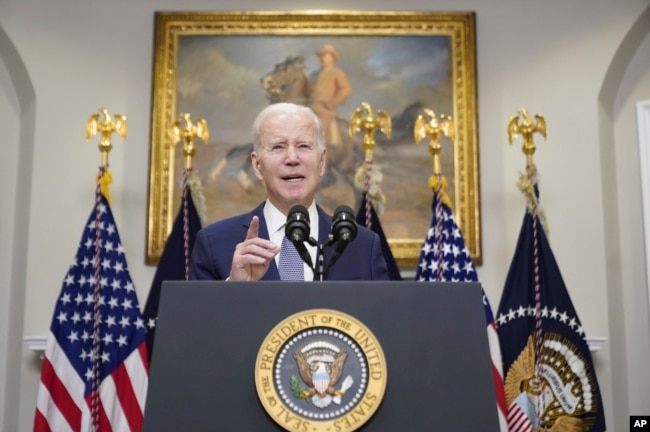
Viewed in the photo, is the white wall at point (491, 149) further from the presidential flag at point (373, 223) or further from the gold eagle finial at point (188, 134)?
the presidential flag at point (373, 223)

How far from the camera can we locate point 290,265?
2.96 metres

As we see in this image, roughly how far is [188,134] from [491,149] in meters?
2.15

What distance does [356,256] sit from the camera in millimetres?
3172

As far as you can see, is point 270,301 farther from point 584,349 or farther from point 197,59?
point 197,59

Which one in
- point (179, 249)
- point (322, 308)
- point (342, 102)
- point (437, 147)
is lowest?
point (322, 308)

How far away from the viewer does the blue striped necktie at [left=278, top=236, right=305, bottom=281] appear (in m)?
2.94

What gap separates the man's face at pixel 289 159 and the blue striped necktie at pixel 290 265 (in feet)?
0.75

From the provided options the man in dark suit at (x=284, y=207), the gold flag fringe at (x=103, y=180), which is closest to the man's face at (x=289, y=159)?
the man in dark suit at (x=284, y=207)

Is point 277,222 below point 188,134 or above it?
below

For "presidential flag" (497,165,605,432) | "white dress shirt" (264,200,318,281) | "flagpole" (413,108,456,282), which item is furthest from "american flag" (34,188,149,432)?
"white dress shirt" (264,200,318,281)

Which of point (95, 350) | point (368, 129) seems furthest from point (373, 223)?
point (95, 350)

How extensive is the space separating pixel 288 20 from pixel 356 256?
11.7 ft

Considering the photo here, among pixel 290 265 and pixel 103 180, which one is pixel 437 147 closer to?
pixel 103 180

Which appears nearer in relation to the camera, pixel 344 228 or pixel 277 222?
pixel 344 228
